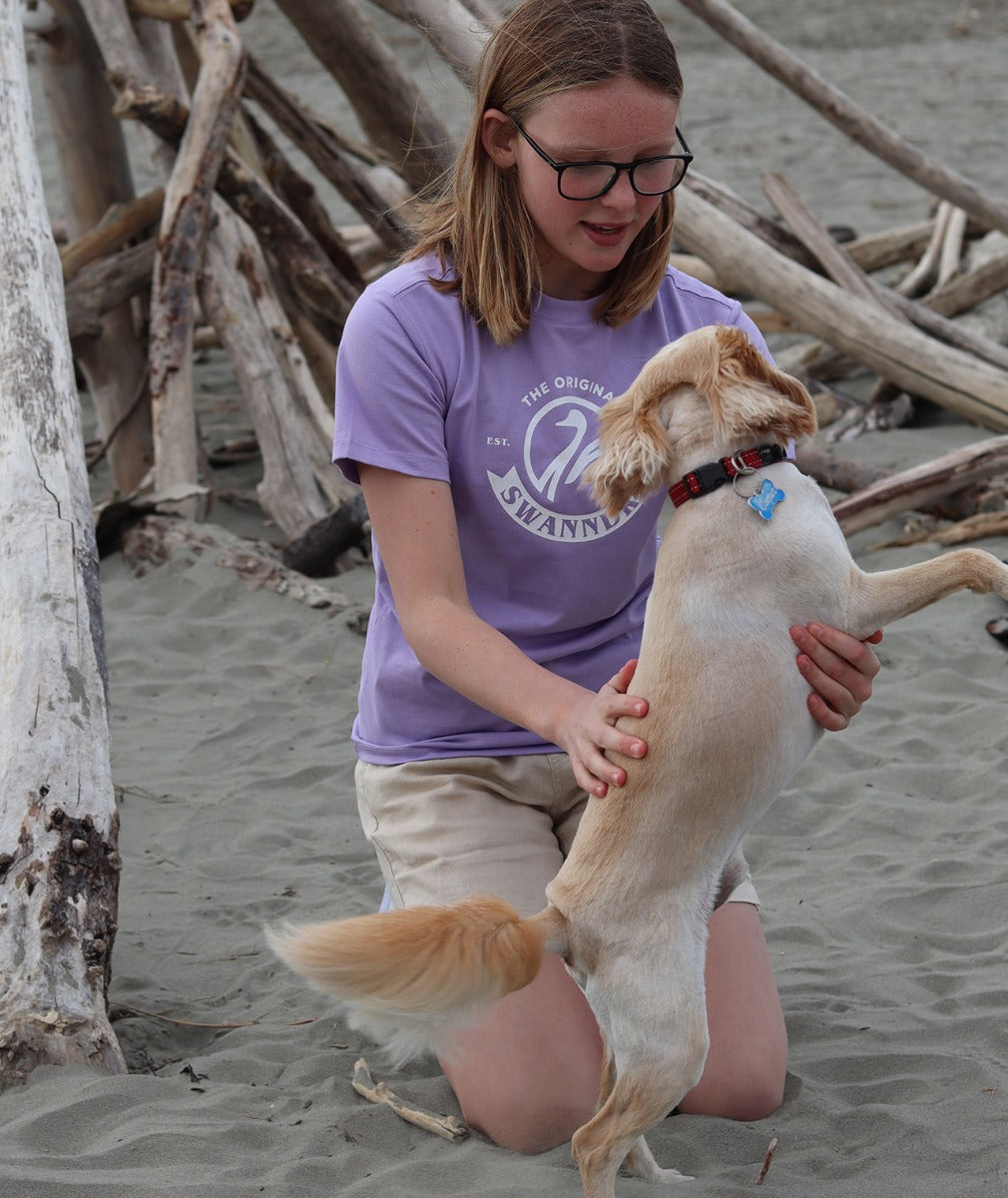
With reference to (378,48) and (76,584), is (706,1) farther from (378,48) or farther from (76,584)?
(76,584)

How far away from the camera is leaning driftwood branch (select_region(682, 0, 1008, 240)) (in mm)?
6078

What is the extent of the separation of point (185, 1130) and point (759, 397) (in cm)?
164

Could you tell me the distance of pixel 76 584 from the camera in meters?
3.28

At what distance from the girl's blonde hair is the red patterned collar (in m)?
0.64

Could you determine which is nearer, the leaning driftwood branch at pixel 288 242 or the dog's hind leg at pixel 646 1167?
the dog's hind leg at pixel 646 1167

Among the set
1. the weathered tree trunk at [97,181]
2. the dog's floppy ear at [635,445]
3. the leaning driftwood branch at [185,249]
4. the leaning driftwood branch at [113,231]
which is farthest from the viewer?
the weathered tree trunk at [97,181]

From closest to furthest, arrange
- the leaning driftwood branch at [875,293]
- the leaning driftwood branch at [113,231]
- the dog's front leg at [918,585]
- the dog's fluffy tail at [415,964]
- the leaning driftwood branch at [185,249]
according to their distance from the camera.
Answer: the dog's fluffy tail at [415,964]
the dog's front leg at [918,585]
the leaning driftwood branch at [185,249]
the leaning driftwood branch at [113,231]
the leaning driftwood branch at [875,293]

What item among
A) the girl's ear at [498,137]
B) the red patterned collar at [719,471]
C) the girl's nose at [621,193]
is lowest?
the red patterned collar at [719,471]

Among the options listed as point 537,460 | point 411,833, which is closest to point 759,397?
point 537,460

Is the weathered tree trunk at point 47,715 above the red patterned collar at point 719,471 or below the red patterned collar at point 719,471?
below

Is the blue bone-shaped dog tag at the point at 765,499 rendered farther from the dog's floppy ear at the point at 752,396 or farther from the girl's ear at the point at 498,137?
the girl's ear at the point at 498,137

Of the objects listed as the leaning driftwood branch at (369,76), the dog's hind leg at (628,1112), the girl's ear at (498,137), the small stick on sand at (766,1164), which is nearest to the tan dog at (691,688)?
the dog's hind leg at (628,1112)

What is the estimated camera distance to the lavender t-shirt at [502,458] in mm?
2600

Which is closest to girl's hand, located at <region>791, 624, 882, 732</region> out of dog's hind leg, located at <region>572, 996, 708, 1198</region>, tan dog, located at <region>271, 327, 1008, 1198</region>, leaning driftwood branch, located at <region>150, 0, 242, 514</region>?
tan dog, located at <region>271, 327, 1008, 1198</region>
